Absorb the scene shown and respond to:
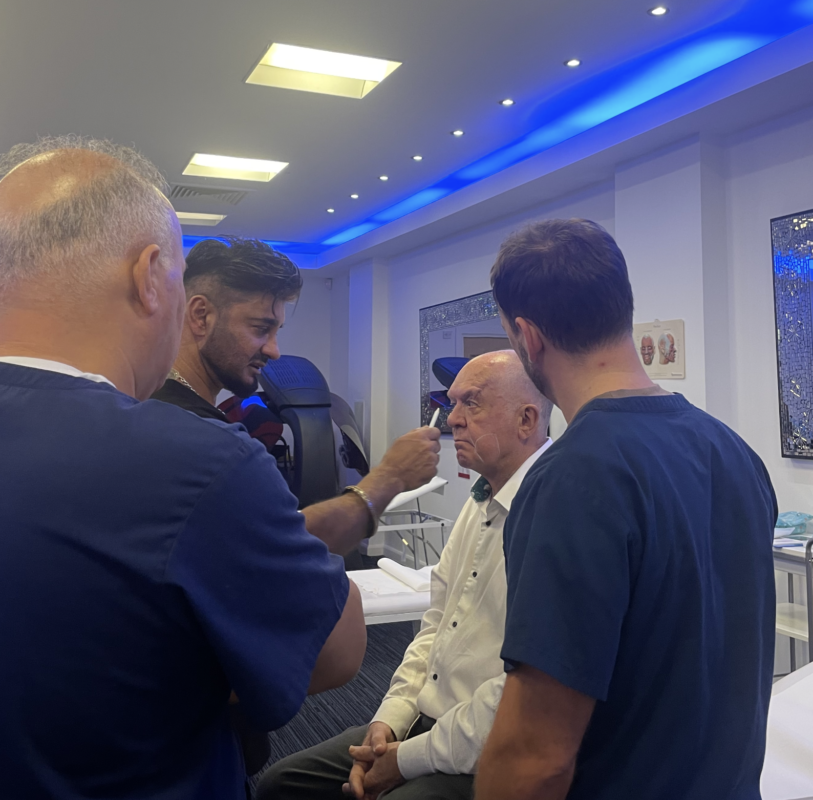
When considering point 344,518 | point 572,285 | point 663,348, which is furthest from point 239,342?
point 663,348

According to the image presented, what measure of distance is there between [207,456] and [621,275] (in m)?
0.71

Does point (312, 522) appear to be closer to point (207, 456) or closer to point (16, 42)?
point (207, 456)

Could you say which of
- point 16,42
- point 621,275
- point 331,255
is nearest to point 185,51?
point 16,42

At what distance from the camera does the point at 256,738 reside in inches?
59.3

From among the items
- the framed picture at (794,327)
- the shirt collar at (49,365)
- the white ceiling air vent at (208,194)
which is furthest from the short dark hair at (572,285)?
the white ceiling air vent at (208,194)

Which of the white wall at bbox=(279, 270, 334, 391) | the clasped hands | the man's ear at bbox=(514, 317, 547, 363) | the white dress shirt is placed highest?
the white wall at bbox=(279, 270, 334, 391)

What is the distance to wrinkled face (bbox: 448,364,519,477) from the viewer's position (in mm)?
2150

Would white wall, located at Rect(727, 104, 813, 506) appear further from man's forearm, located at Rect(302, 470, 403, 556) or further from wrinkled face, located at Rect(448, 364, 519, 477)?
man's forearm, located at Rect(302, 470, 403, 556)

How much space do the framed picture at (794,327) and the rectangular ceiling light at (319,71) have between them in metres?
2.07

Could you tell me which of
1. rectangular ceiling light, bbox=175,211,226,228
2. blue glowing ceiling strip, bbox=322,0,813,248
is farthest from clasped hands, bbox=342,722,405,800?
rectangular ceiling light, bbox=175,211,226,228

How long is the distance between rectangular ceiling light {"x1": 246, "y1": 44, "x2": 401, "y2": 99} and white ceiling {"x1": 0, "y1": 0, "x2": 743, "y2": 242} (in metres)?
0.07

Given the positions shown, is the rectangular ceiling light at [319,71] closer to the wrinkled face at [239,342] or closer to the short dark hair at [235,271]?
the short dark hair at [235,271]

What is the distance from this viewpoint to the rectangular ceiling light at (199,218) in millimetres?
6431

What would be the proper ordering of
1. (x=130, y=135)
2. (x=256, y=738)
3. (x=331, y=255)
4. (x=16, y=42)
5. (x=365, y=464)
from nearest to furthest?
(x=256, y=738) → (x=16, y=42) → (x=130, y=135) → (x=365, y=464) → (x=331, y=255)
